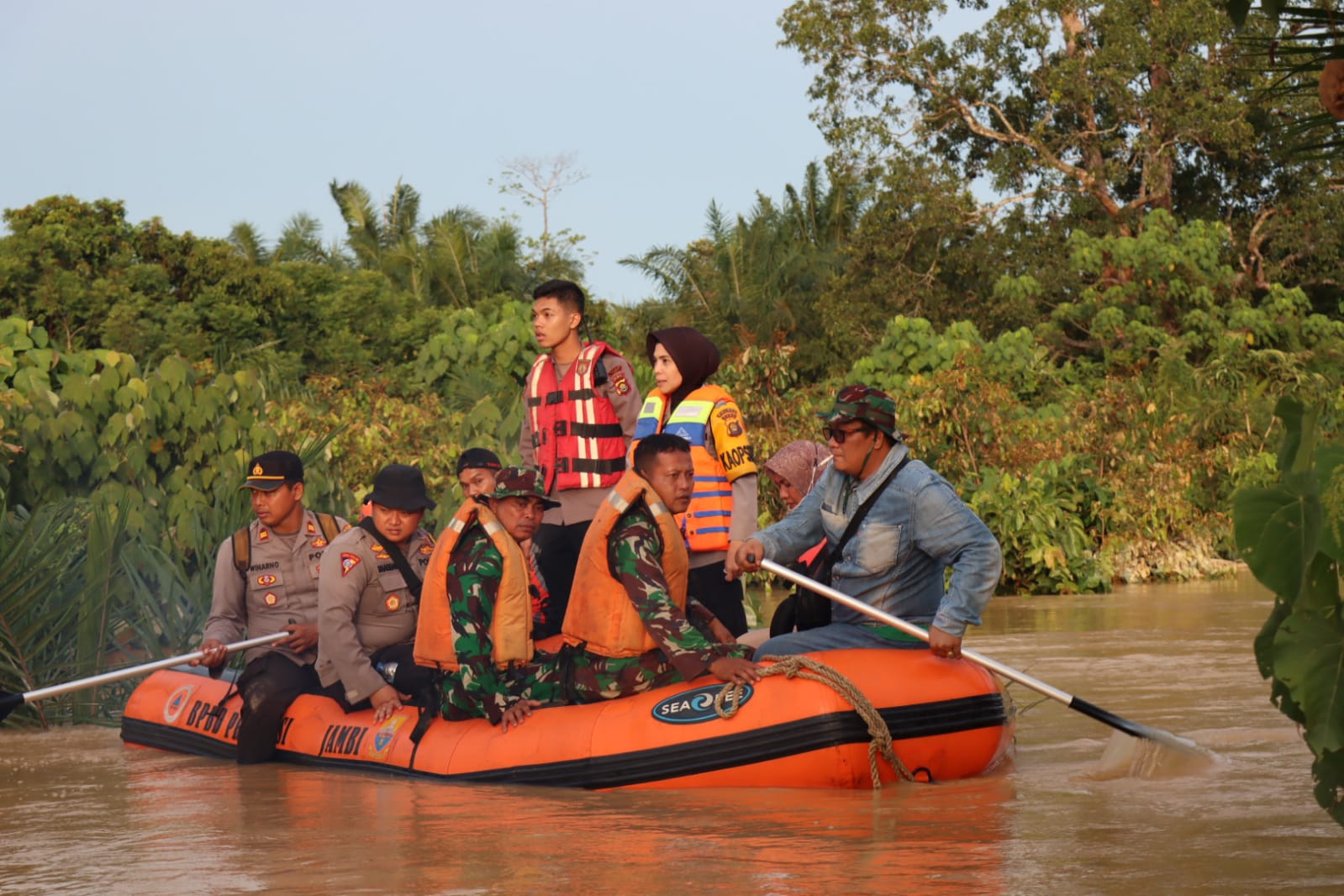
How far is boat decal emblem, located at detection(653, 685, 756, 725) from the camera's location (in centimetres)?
548

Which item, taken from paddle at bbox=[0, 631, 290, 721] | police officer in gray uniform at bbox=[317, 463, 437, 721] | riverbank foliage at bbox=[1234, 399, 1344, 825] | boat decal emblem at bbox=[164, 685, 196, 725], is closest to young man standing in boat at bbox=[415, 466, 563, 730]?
police officer in gray uniform at bbox=[317, 463, 437, 721]

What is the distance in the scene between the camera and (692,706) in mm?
5516

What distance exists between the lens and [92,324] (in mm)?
22484

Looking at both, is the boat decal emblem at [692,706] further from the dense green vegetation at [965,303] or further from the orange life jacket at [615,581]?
the dense green vegetation at [965,303]

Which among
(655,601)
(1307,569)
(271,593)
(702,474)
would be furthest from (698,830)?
(271,593)

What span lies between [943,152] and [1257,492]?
2126 cm

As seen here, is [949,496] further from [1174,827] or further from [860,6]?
[860,6]

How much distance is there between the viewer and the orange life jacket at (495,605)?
586 cm

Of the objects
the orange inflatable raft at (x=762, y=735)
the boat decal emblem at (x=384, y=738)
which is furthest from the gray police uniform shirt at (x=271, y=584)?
the orange inflatable raft at (x=762, y=735)

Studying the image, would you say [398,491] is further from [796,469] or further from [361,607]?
[796,469]

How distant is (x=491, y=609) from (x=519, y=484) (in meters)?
0.45

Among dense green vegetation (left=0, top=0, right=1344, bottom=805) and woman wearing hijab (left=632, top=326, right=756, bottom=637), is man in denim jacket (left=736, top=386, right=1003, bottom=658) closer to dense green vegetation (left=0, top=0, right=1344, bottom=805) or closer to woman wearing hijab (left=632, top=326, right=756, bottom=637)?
woman wearing hijab (left=632, top=326, right=756, bottom=637)

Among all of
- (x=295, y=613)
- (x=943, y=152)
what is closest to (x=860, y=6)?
(x=943, y=152)

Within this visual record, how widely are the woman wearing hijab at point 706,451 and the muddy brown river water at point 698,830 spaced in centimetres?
103
